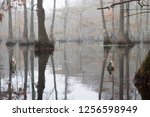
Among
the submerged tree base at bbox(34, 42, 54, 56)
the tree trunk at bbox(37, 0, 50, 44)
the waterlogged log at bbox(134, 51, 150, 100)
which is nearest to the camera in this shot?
the waterlogged log at bbox(134, 51, 150, 100)

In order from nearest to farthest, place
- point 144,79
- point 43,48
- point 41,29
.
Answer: point 144,79 → point 43,48 → point 41,29

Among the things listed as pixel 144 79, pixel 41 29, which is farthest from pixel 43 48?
pixel 144 79

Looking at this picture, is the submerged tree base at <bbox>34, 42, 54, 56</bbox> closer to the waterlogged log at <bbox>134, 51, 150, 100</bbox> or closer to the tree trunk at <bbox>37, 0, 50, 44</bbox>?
the tree trunk at <bbox>37, 0, 50, 44</bbox>

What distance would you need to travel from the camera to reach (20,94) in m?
6.14

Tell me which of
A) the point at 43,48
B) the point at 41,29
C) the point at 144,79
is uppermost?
the point at 41,29

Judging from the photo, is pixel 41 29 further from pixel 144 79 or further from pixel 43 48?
pixel 144 79

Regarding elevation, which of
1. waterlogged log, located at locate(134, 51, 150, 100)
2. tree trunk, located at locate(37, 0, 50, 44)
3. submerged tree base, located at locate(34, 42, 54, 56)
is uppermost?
tree trunk, located at locate(37, 0, 50, 44)

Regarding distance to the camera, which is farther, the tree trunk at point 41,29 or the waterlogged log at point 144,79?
the tree trunk at point 41,29

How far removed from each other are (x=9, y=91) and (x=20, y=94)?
368mm

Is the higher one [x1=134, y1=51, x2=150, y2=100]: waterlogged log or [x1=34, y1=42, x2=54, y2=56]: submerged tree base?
[x1=134, y1=51, x2=150, y2=100]: waterlogged log

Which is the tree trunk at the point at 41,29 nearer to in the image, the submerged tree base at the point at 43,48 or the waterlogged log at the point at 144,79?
the submerged tree base at the point at 43,48

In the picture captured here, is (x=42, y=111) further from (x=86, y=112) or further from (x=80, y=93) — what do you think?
(x=80, y=93)

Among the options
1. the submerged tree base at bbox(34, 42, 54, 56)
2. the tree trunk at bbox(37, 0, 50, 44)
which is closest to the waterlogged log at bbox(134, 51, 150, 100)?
the submerged tree base at bbox(34, 42, 54, 56)

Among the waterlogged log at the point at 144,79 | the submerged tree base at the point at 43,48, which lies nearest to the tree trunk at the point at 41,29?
the submerged tree base at the point at 43,48
